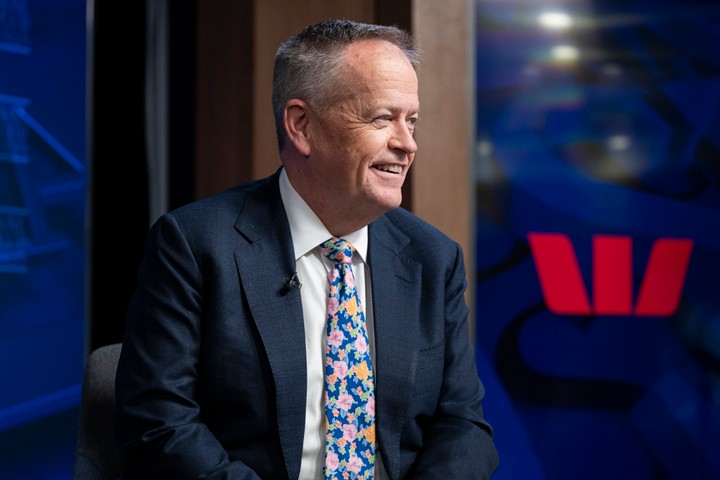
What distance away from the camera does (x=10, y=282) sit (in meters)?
3.03

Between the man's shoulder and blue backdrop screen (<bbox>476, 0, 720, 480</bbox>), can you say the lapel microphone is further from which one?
blue backdrop screen (<bbox>476, 0, 720, 480</bbox>)

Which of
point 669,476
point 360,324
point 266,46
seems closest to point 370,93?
point 360,324

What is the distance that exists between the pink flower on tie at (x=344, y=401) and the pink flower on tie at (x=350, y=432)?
34 millimetres

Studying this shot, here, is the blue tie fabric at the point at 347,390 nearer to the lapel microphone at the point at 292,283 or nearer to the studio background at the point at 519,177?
the lapel microphone at the point at 292,283

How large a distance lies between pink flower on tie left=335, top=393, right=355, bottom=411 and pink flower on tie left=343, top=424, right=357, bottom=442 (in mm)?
34

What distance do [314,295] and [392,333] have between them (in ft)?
0.56

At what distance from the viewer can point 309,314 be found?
174cm

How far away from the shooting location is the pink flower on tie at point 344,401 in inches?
66.3

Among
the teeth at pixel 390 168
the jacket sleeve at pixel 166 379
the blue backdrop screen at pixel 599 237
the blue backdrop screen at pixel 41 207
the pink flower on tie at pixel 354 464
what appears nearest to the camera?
the jacket sleeve at pixel 166 379

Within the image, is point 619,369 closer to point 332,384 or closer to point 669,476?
point 669,476

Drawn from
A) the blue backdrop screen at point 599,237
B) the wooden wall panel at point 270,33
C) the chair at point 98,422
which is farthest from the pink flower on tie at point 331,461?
the blue backdrop screen at point 599,237

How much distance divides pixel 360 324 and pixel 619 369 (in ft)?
6.85

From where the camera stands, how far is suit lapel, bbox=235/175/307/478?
5.34 ft

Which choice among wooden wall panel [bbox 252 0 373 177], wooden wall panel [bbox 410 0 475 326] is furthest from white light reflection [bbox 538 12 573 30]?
wooden wall panel [bbox 252 0 373 177]
